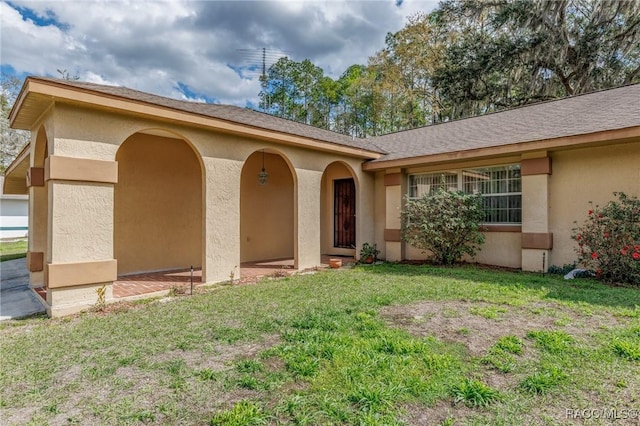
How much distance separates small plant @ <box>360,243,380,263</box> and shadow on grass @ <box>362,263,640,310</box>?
0.54m

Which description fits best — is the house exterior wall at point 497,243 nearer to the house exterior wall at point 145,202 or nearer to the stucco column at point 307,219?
the house exterior wall at point 145,202

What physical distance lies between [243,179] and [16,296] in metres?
5.52

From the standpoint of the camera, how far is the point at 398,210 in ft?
32.1

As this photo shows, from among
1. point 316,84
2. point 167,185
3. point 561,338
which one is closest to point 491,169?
point 561,338

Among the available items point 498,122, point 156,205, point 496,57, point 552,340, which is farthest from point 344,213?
point 496,57

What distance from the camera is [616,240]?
6176 mm

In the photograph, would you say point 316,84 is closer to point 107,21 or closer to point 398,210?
point 107,21

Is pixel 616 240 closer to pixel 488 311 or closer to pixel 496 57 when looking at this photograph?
pixel 488 311

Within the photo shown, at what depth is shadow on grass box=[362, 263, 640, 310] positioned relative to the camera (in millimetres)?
5098

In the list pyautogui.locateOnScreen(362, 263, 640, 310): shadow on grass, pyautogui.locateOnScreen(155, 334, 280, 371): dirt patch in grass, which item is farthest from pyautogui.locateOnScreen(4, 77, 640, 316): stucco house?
pyautogui.locateOnScreen(155, 334, 280, 371): dirt patch in grass

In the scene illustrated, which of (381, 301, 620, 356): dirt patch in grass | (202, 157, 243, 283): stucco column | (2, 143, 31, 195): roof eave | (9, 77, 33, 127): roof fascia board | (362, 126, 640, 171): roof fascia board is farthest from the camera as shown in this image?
(2, 143, 31, 195): roof eave

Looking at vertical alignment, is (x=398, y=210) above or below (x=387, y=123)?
below

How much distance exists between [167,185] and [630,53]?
2179cm

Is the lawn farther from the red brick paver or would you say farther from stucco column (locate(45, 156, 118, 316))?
the red brick paver
